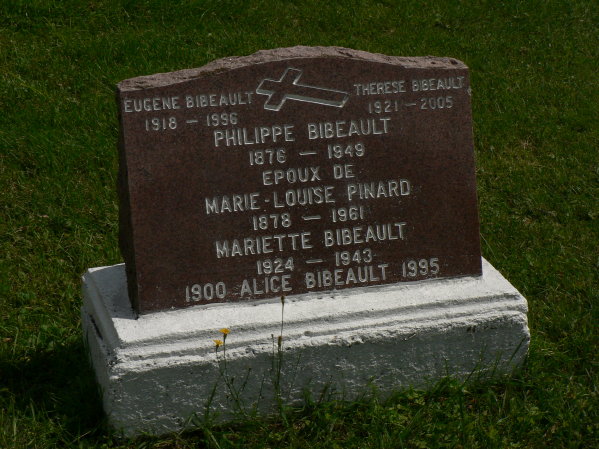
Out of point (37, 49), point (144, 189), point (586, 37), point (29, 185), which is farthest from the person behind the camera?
point (586, 37)

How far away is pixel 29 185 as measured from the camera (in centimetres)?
562

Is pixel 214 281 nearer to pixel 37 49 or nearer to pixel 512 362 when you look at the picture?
pixel 512 362

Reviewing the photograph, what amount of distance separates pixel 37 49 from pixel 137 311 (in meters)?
3.91

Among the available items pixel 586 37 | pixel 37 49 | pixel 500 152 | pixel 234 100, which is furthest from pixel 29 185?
pixel 586 37

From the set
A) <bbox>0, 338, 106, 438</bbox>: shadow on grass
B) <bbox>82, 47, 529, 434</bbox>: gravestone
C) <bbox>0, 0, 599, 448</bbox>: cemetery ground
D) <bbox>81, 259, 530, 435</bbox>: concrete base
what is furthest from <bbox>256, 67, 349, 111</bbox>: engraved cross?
<bbox>0, 338, 106, 438</bbox>: shadow on grass

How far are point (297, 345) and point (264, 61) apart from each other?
112 centimetres

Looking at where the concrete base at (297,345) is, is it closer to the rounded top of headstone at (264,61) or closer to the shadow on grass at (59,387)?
the shadow on grass at (59,387)

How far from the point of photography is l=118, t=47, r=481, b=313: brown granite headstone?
3.69m

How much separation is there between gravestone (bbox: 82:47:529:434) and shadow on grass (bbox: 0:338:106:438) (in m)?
0.13

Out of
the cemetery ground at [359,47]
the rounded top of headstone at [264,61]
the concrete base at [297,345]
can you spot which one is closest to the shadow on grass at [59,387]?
the cemetery ground at [359,47]

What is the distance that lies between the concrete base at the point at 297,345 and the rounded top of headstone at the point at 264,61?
89 cm

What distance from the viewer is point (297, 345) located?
147 inches

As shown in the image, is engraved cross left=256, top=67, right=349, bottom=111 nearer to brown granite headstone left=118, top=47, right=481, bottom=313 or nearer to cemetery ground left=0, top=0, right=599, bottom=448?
brown granite headstone left=118, top=47, right=481, bottom=313

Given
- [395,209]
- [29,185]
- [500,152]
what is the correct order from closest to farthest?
1. [395,209]
2. [29,185]
3. [500,152]
